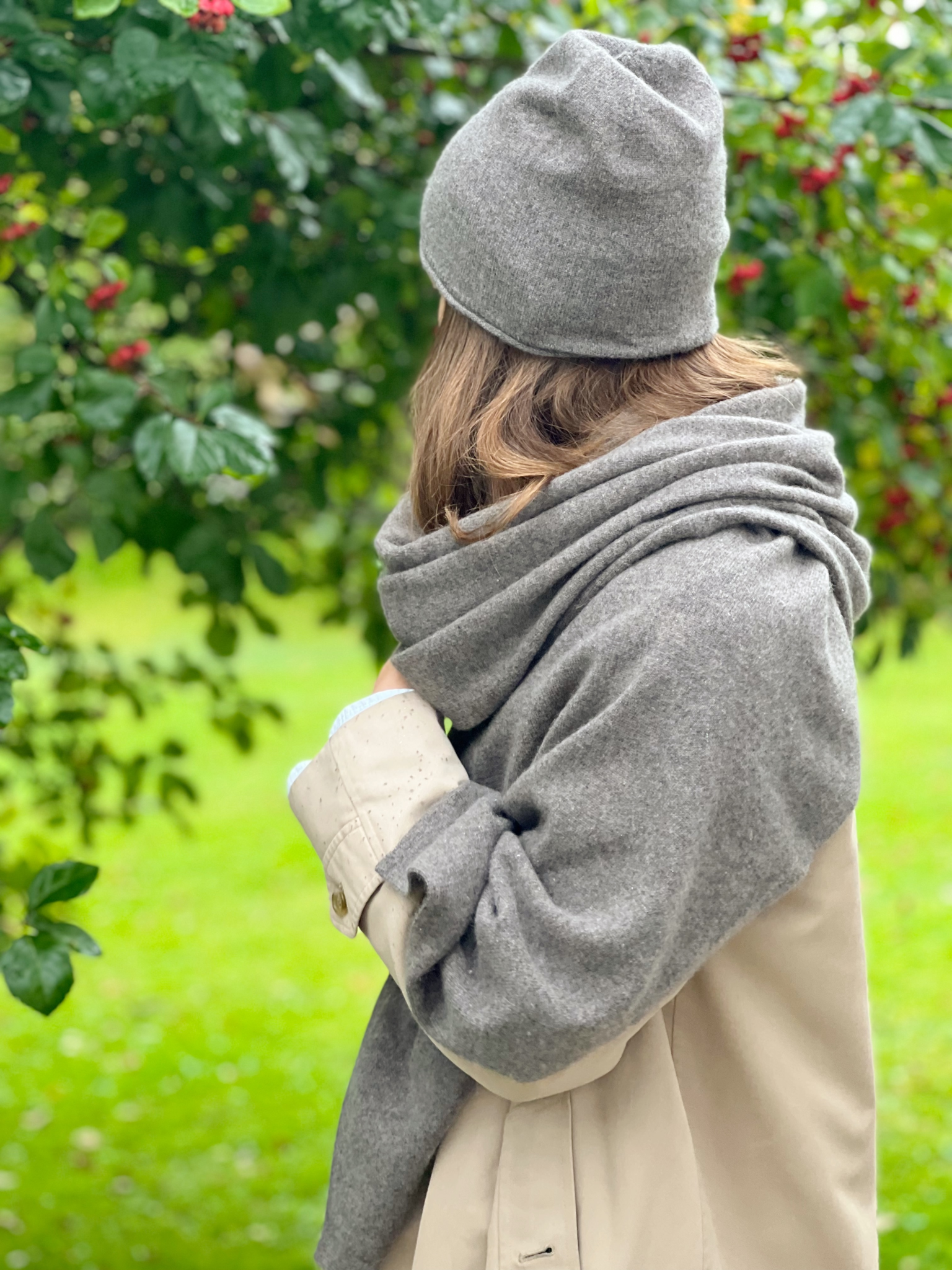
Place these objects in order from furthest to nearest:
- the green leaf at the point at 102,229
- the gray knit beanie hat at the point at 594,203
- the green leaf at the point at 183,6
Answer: the green leaf at the point at 102,229
the green leaf at the point at 183,6
the gray knit beanie hat at the point at 594,203

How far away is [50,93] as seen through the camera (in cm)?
163

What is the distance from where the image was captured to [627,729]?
Result: 102 cm

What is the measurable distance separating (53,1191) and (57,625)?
5.86 ft

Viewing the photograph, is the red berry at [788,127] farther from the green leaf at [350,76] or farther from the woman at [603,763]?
the woman at [603,763]

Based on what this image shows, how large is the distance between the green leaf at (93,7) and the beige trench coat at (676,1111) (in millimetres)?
909

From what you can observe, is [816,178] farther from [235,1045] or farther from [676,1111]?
[235,1045]

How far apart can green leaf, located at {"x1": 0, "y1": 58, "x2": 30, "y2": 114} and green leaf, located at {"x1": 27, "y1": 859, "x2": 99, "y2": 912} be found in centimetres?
93

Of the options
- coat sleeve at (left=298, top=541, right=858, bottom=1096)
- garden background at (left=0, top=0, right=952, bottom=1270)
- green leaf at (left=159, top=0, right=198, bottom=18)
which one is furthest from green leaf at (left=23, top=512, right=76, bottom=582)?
coat sleeve at (left=298, top=541, right=858, bottom=1096)

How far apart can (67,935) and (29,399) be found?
727mm

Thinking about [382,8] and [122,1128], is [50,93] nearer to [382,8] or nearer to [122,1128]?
[382,8]

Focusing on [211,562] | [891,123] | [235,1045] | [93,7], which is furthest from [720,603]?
[235,1045]

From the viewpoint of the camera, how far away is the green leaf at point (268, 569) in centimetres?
226

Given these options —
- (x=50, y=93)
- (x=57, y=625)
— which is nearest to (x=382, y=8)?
(x=50, y=93)

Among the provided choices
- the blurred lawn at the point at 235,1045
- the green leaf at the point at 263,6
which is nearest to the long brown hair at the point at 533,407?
the green leaf at the point at 263,6
